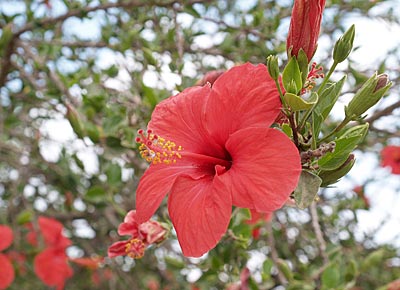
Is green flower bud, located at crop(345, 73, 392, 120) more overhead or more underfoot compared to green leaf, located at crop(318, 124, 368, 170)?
more overhead

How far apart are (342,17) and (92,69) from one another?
4.03 ft

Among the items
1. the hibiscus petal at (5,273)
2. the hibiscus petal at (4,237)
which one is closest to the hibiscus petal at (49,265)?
the hibiscus petal at (5,273)

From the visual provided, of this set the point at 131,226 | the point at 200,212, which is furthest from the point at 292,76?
the point at 131,226

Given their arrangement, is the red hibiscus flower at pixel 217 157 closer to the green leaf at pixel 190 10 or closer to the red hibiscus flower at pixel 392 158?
the green leaf at pixel 190 10

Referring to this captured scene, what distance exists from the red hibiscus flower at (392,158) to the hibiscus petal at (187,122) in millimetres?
1791

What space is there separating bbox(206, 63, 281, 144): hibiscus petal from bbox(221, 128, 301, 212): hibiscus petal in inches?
1.2

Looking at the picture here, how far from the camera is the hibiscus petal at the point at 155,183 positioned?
0.90m

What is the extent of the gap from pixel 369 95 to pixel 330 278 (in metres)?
0.73

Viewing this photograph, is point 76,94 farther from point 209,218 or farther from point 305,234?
point 209,218

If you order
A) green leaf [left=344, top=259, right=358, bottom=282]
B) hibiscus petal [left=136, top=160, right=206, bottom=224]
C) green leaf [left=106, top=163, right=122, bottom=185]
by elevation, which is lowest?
green leaf [left=106, top=163, right=122, bottom=185]

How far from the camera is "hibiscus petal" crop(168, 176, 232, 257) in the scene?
0.79 m

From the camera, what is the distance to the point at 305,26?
2.62ft

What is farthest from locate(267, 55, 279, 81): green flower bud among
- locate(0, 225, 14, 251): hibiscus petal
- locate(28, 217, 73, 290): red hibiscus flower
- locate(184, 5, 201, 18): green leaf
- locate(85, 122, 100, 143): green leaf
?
locate(28, 217, 73, 290): red hibiscus flower

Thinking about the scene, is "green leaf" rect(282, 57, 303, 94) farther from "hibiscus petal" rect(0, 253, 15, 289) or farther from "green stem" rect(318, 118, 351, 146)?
"hibiscus petal" rect(0, 253, 15, 289)
